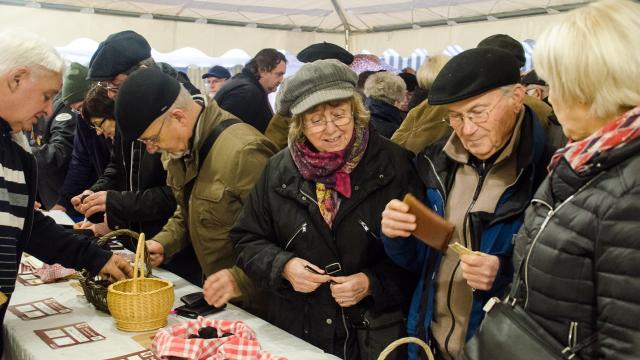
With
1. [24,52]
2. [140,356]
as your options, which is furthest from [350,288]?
[24,52]

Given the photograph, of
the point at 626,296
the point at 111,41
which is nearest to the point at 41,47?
the point at 111,41

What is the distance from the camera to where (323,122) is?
1.97 m

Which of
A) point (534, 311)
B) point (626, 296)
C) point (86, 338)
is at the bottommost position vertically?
point (86, 338)

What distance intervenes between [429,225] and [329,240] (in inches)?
16.6

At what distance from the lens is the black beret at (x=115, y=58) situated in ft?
9.50

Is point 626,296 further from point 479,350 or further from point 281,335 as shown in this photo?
point 281,335

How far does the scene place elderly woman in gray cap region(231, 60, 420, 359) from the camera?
1.93 meters

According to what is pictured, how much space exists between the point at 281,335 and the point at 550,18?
399 cm

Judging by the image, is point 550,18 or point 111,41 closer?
point 111,41

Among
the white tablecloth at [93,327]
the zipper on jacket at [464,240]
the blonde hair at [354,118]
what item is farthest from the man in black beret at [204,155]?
the zipper on jacket at [464,240]

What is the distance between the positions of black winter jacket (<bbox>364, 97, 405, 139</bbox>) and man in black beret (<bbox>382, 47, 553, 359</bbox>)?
4.20ft

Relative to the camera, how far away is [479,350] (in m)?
1.23

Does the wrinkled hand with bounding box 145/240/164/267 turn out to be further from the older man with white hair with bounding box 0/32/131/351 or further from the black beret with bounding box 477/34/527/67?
the black beret with bounding box 477/34/527/67

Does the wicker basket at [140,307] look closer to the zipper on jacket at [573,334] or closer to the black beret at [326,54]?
the zipper on jacket at [573,334]
